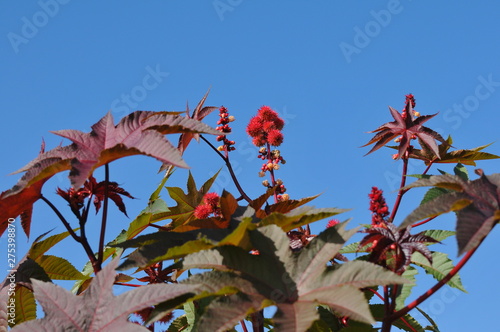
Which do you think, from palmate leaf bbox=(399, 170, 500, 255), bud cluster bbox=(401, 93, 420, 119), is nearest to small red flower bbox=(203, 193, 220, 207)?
palmate leaf bbox=(399, 170, 500, 255)

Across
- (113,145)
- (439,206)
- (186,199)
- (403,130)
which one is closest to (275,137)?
(186,199)

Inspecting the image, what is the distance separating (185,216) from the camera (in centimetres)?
287

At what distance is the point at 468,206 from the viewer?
154cm

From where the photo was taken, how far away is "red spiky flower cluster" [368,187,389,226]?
187 centimetres

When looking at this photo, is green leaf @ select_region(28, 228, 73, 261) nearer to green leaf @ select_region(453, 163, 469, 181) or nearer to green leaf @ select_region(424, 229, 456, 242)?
green leaf @ select_region(424, 229, 456, 242)

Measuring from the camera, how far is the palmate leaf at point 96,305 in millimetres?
1598

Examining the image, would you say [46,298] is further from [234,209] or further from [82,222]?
[234,209]

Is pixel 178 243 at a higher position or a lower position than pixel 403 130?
lower

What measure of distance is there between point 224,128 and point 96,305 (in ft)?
4.60

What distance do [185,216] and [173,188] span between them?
173 mm

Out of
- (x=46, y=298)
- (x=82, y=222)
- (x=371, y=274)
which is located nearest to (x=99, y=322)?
(x=46, y=298)

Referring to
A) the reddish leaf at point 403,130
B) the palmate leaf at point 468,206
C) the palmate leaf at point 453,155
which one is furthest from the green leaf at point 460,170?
the palmate leaf at point 468,206

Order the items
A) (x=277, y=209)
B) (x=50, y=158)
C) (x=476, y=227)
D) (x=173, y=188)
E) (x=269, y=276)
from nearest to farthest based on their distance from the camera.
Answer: (x=476, y=227) < (x=269, y=276) < (x=50, y=158) < (x=277, y=209) < (x=173, y=188)

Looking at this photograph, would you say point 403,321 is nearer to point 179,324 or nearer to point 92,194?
point 179,324
